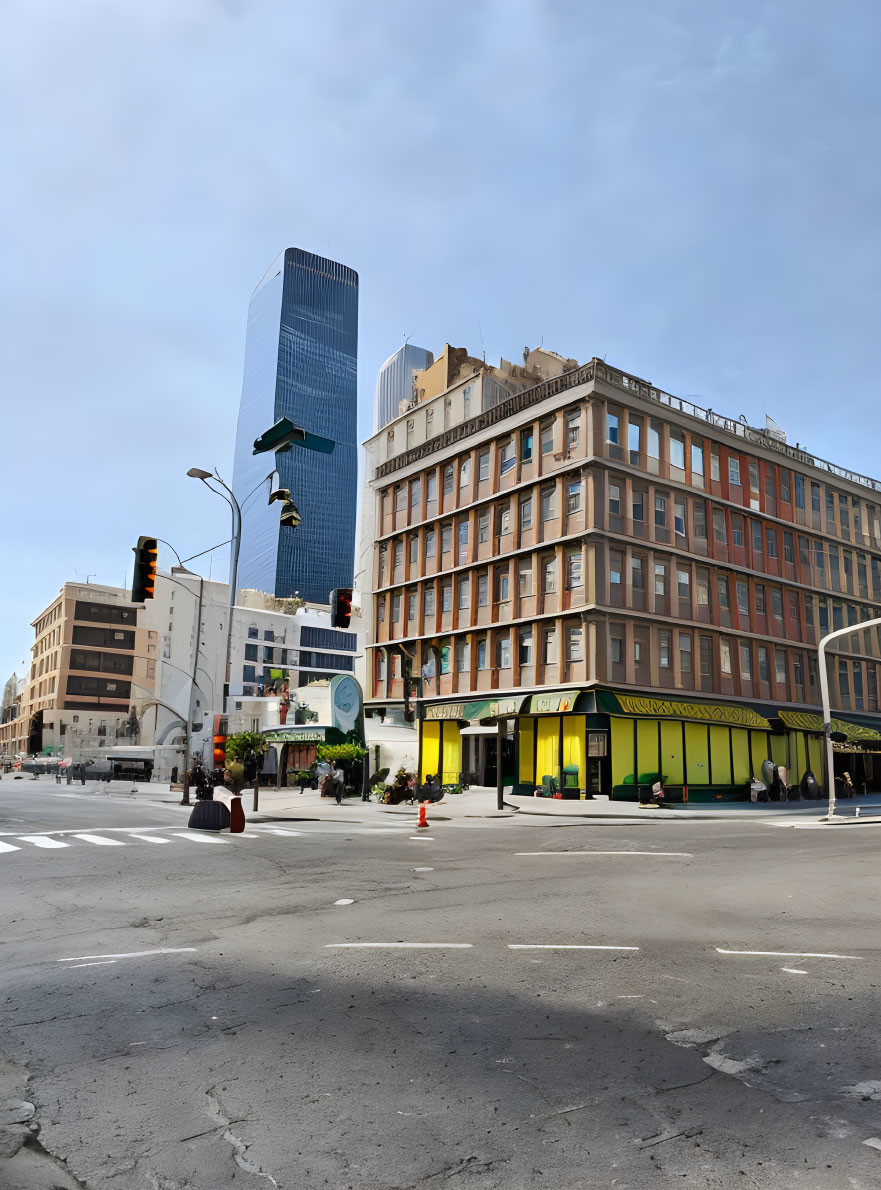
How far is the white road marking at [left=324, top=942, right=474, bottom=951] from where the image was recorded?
8.11m

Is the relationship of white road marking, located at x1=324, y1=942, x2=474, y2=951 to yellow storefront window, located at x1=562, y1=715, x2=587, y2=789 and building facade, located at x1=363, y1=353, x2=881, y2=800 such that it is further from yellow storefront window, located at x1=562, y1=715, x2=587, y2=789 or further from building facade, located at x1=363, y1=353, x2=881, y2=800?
yellow storefront window, located at x1=562, y1=715, x2=587, y2=789

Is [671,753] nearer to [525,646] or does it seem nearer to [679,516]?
[525,646]

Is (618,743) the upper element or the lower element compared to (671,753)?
upper

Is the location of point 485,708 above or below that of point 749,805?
above

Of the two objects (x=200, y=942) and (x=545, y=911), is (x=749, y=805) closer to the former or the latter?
(x=545, y=911)

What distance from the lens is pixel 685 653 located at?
42250 mm

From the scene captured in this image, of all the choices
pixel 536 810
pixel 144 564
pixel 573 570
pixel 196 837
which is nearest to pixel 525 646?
pixel 573 570

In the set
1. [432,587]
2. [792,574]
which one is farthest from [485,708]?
[792,574]

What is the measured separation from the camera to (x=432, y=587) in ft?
162

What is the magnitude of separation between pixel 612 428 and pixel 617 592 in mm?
7756

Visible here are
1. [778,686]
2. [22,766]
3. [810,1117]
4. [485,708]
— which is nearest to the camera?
[810,1117]

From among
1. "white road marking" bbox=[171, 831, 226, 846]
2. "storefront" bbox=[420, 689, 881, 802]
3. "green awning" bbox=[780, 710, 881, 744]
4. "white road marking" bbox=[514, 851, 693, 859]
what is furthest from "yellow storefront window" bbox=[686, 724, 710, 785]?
"white road marking" bbox=[171, 831, 226, 846]

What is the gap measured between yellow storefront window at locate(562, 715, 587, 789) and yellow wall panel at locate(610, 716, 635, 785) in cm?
126

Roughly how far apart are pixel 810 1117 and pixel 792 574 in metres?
47.5
